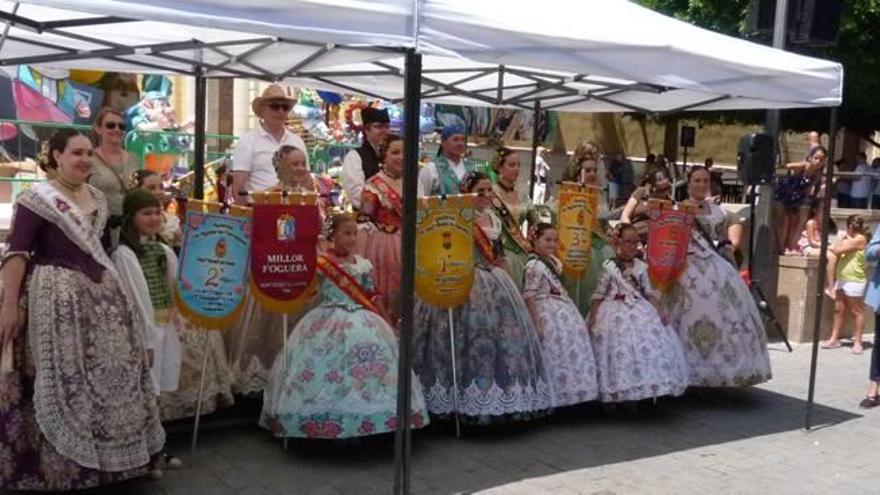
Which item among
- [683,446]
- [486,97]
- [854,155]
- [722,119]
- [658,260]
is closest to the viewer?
[683,446]

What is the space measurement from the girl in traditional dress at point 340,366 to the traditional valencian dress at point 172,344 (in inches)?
17.3

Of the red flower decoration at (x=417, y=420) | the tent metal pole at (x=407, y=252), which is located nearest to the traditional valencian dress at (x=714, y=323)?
the red flower decoration at (x=417, y=420)

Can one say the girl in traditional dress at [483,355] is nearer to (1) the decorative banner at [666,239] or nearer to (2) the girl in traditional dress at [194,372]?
(2) the girl in traditional dress at [194,372]

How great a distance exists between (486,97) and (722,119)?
12.2 m

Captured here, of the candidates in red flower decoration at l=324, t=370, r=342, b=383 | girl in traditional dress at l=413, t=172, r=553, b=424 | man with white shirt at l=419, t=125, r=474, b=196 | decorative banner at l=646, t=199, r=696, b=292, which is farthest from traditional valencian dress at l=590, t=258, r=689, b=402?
red flower decoration at l=324, t=370, r=342, b=383

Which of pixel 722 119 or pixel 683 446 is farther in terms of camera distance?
pixel 722 119

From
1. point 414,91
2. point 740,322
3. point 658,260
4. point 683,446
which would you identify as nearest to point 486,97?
point 658,260

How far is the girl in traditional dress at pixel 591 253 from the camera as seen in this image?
661 cm

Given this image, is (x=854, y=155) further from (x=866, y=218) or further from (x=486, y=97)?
(x=486, y=97)

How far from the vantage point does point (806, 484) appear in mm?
5289

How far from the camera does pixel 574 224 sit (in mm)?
6105

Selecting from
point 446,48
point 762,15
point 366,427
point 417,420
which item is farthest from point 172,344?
point 762,15

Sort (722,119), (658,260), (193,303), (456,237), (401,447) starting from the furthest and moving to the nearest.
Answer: (722,119), (658,260), (456,237), (193,303), (401,447)

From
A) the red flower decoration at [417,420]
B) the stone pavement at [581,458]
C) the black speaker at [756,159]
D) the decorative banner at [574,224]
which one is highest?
the black speaker at [756,159]
